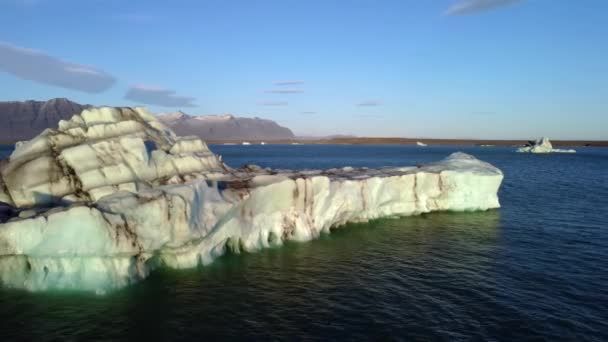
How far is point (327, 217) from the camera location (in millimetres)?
33312

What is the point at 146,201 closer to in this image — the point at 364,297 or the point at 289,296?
the point at 289,296

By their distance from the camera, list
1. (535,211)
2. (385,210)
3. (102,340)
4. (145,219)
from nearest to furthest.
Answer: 1. (102,340)
2. (145,219)
3. (385,210)
4. (535,211)

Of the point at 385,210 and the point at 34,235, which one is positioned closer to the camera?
the point at 34,235

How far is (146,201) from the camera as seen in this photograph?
21.8 meters

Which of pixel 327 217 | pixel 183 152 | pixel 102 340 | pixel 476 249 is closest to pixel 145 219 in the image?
pixel 102 340

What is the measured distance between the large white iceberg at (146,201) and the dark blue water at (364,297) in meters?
1.60

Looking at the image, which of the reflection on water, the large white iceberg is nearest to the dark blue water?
the reflection on water

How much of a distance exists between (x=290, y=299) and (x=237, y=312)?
2.78 metres

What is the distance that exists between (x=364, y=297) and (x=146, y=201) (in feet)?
41.7

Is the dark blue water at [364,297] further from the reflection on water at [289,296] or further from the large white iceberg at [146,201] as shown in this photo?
the large white iceberg at [146,201]

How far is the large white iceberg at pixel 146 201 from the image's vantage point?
2002 cm

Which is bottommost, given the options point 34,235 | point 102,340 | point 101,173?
point 102,340

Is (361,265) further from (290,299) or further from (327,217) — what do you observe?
(327,217)

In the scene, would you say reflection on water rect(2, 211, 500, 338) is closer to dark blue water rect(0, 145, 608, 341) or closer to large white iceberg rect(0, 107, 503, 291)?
dark blue water rect(0, 145, 608, 341)
